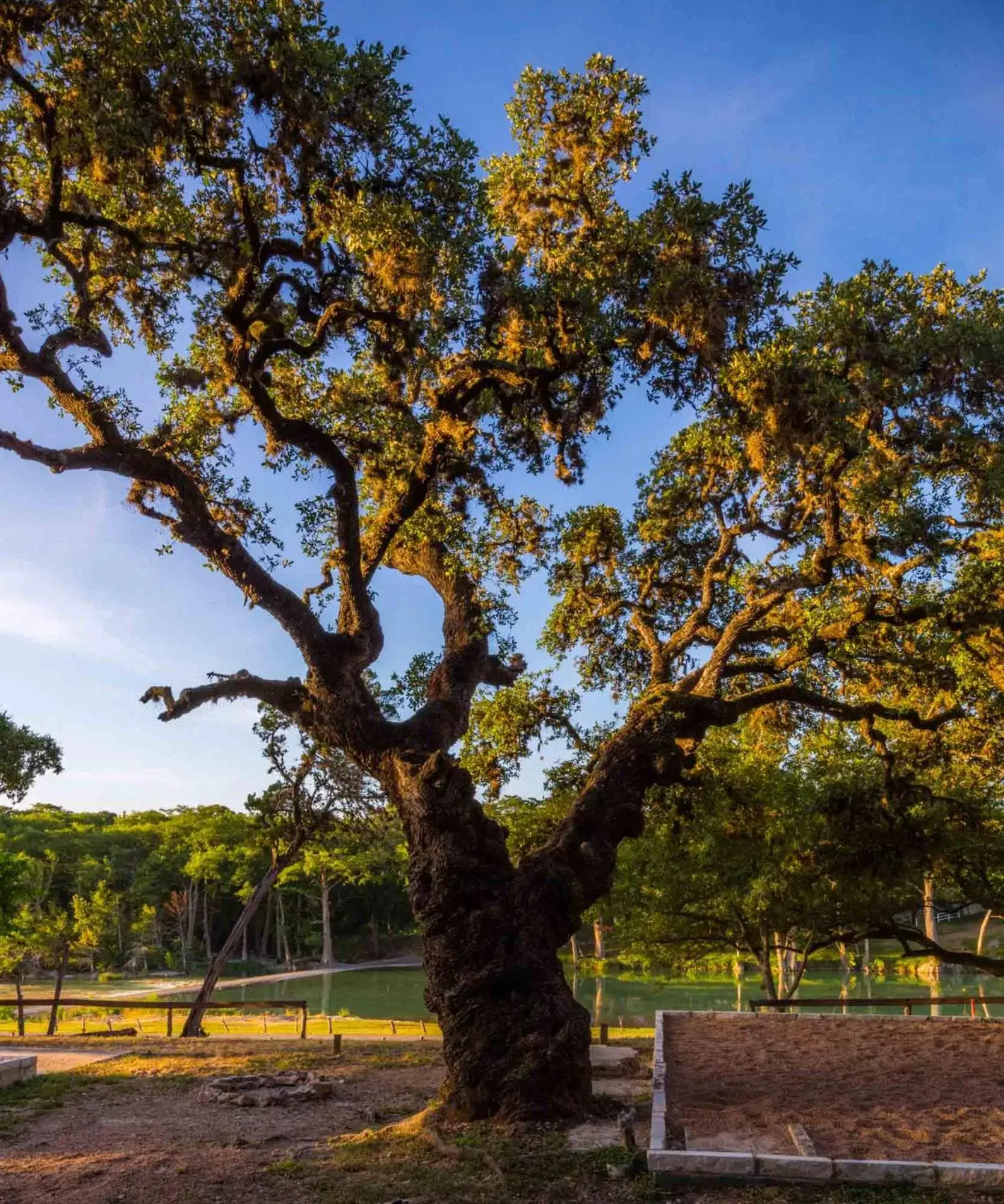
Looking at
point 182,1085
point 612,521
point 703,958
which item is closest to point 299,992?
point 703,958

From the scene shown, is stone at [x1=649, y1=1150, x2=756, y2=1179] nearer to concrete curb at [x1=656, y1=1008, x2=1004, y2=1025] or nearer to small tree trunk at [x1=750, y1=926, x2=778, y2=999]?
concrete curb at [x1=656, y1=1008, x2=1004, y2=1025]

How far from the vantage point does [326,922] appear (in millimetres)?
53125

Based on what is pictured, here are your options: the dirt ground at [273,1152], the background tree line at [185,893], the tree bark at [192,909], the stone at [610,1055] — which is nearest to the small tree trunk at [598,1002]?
the background tree line at [185,893]

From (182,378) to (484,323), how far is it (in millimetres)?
4545

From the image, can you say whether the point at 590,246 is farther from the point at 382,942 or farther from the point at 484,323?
the point at 382,942

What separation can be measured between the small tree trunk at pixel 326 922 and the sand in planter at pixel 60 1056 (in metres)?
35.8

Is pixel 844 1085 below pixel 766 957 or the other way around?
the other way around

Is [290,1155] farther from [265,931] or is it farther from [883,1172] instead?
[265,931]

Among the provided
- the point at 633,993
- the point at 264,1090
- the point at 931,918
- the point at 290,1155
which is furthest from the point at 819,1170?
the point at 633,993

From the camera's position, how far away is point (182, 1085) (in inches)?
450

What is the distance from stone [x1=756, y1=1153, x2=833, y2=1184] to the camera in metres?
6.11

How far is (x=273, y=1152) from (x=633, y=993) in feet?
115

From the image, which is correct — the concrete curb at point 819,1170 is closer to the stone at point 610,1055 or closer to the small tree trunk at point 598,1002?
the stone at point 610,1055

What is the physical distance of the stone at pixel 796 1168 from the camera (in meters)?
6.11
